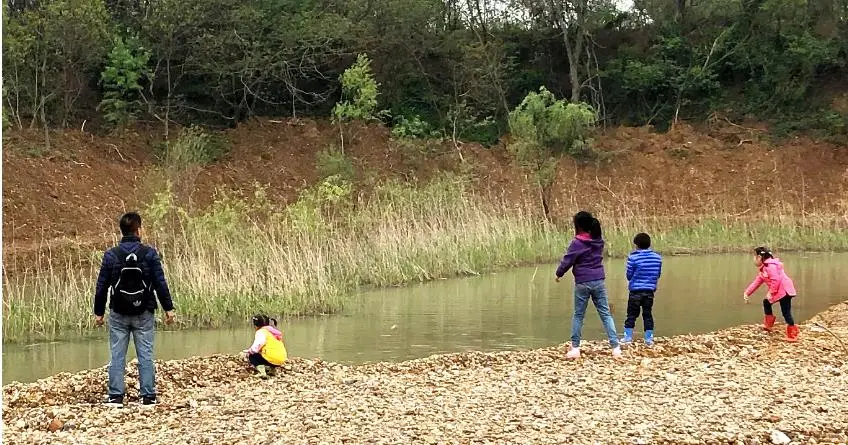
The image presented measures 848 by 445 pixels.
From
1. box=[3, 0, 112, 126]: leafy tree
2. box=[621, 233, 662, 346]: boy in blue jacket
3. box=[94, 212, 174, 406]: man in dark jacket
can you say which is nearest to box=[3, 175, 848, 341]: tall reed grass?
box=[94, 212, 174, 406]: man in dark jacket

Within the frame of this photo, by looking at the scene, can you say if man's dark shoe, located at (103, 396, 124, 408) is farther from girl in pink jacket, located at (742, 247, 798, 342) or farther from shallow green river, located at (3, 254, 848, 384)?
girl in pink jacket, located at (742, 247, 798, 342)

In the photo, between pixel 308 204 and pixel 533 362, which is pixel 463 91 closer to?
pixel 308 204

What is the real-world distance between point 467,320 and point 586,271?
13.6ft

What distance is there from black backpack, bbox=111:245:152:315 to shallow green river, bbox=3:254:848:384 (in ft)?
11.3

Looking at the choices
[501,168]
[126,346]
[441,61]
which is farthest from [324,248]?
[441,61]

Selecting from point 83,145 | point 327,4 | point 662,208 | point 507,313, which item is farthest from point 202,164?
point 507,313

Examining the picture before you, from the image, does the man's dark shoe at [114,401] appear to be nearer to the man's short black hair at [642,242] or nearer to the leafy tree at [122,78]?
the man's short black hair at [642,242]

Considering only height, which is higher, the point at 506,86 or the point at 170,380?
the point at 506,86

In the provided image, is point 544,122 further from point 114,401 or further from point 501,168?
point 114,401

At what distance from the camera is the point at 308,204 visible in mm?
19562

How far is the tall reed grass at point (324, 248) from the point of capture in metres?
13.6

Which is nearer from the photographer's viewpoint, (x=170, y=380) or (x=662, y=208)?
(x=170, y=380)

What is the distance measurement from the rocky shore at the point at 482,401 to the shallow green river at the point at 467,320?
6.28 ft

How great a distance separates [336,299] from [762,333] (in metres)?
6.45
